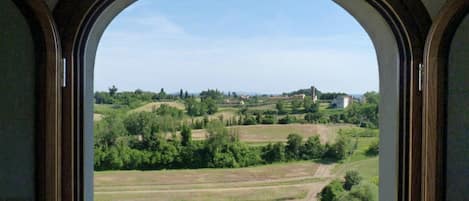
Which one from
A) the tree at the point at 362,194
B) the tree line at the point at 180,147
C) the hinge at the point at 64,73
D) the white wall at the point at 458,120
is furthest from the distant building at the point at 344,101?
the hinge at the point at 64,73

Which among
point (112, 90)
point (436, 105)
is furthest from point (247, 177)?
point (436, 105)

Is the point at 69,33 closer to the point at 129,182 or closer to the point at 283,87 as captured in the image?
the point at 129,182

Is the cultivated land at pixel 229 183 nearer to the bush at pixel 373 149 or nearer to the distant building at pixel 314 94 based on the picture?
the bush at pixel 373 149

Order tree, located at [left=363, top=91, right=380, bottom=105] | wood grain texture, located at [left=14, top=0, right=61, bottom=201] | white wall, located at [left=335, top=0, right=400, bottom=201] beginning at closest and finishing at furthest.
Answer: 1. wood grain texture, located at [left=14, top=0, right=61, bottom=201]
2. white wall, located at [left=335, top=0, right=400, bottom=201]
3. tree, located at [left=363, top=91, right=380, bottom=105]

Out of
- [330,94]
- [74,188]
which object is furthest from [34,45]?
[330,94]

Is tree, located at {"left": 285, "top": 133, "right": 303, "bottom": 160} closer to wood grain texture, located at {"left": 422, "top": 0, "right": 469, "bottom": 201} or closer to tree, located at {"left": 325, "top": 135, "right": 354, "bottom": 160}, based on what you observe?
tree, located at {"left": 325, "top": 135, "right": 354, "bottom": 160}

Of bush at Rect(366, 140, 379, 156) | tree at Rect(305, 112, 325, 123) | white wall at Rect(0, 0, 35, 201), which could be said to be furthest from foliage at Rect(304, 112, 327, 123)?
white wall at Rect(0, 0, 35, 201)
